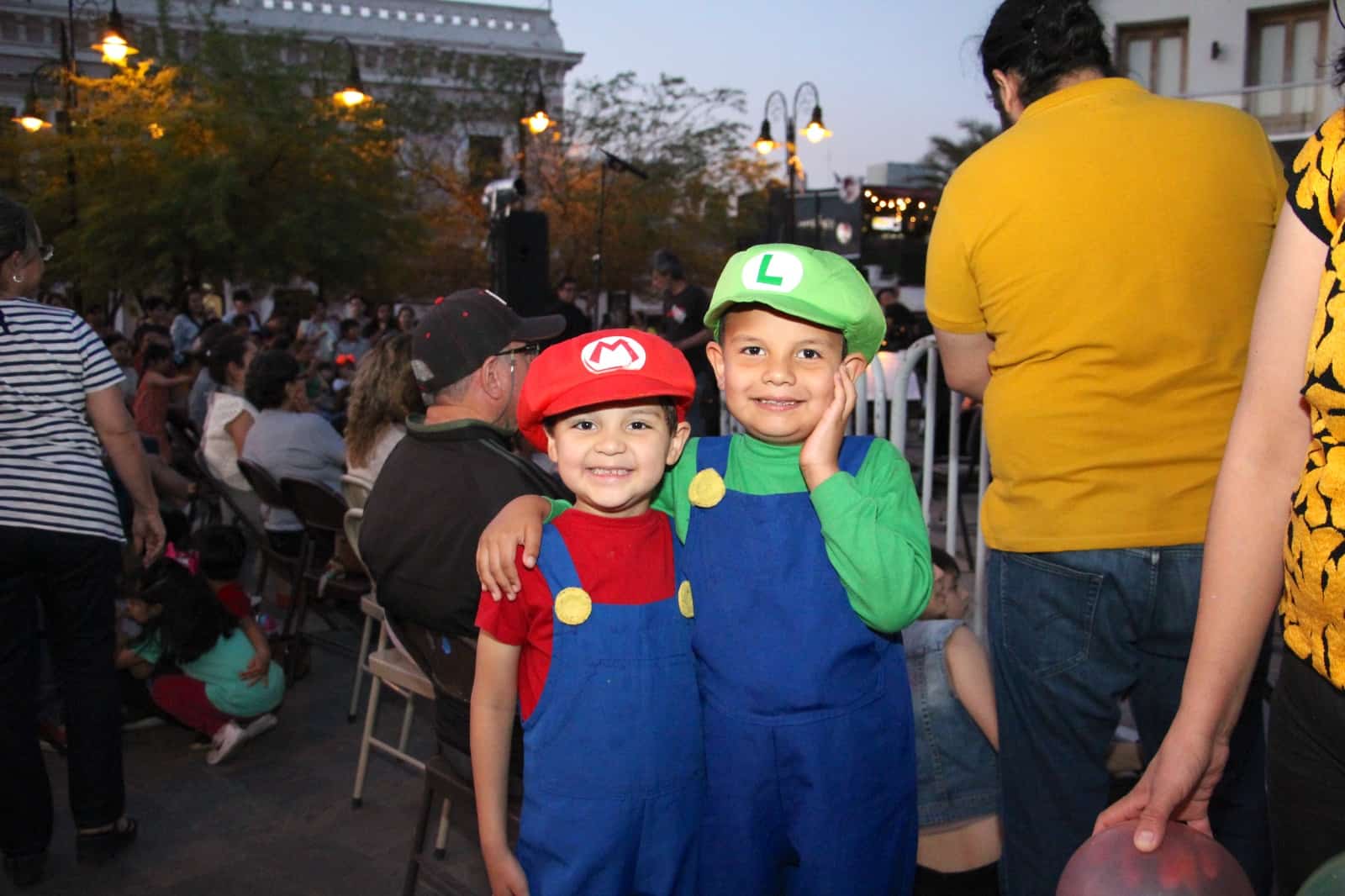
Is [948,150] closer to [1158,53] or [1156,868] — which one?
[1158,53]

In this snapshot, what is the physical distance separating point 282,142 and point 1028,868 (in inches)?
857

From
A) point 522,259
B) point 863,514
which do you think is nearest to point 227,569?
point 863,514

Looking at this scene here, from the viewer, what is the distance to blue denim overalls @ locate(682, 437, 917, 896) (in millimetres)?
1944

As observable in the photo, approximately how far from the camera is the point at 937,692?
2846mm

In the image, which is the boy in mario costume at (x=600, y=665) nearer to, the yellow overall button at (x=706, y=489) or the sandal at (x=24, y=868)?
the yellow overall button at (x=706, y=489)

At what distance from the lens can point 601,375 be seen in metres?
2.03

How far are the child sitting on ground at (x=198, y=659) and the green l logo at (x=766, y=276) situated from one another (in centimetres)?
368

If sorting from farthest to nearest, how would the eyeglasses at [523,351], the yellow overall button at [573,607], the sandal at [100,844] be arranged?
the sandal at [100,844] < the eyeglasses at [523,351] < the yellow overall button at [573,607]

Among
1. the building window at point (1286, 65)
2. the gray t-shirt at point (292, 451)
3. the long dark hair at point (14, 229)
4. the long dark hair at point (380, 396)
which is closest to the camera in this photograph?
the long dark hair at point (14, 229)

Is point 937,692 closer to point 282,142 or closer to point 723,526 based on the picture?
point 723,526

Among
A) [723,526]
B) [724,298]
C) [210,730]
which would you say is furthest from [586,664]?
[210,730]

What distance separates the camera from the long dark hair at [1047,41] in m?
2.25

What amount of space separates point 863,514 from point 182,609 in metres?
3.83

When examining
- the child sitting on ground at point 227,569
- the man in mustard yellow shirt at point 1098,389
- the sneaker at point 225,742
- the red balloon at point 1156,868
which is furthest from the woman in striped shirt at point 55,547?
the red balloon at point 1156,868
